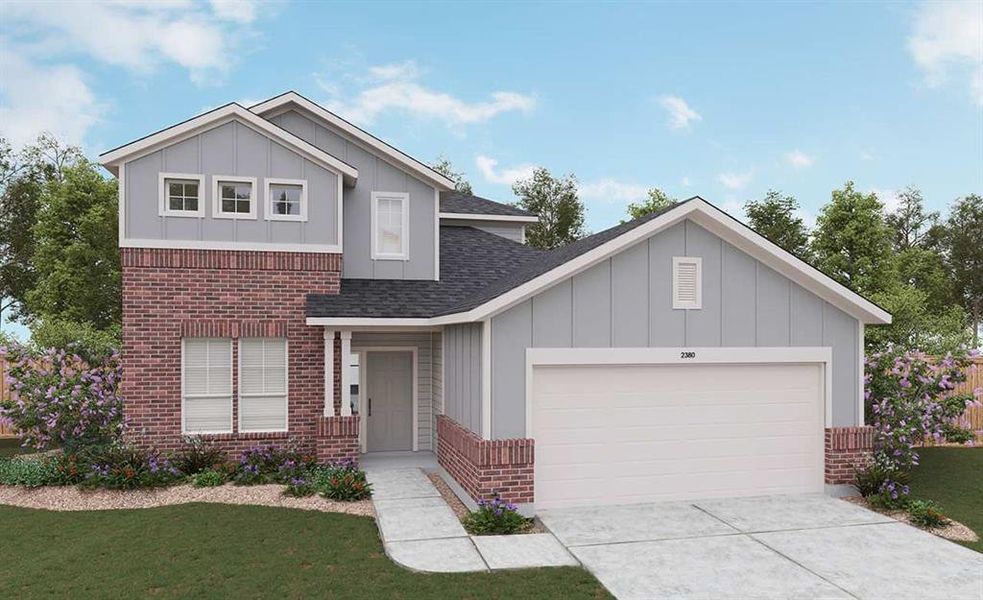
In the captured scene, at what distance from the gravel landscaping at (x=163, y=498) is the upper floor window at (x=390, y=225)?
5.28 meters

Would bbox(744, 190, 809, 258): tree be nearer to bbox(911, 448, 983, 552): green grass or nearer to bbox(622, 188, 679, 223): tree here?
bbox(622, 188, 679, 223): tree

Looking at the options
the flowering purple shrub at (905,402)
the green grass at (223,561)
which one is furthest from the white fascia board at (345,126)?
the flowering purple shrub at (905,402)

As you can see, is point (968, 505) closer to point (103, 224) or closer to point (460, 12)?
point (460, 12)

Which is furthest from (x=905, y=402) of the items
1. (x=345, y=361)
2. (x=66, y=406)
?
(x=66, y=406)

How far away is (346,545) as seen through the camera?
820 cm

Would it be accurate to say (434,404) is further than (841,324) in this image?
Yes

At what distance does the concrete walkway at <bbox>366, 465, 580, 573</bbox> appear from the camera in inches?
299

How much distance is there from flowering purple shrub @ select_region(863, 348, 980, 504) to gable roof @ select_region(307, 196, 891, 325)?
1.90 metres

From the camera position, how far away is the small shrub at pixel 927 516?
9.09 meters

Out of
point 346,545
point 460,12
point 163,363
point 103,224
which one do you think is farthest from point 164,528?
point 103,224

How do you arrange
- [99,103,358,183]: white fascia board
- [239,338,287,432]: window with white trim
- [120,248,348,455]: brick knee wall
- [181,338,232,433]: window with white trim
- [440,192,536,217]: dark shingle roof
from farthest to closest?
[440,192,536,217]: dark shingle roof, [239,338,287,432]: window with white trim, [181,338,232,433]: window with white trim, [120,248,348,455]: brick knee wall, [99,103,358,183]: white fascia board

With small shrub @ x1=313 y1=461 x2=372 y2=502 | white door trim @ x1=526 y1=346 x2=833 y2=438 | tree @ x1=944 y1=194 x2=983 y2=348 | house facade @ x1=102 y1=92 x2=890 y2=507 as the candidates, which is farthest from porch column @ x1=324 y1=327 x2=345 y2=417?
tree @ x1=944 y1=194 x2=983 y2=348

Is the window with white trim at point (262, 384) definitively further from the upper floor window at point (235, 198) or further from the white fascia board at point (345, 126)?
the white fascia board at point (345, 126)

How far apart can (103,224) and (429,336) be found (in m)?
20.0
